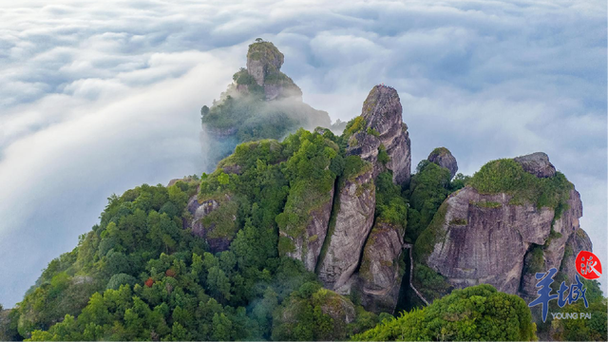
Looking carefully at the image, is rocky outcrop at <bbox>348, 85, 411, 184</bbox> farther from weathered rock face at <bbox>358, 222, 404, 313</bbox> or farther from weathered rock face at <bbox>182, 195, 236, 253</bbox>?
weathered rock face at <bbox>182, 195, 236, 253</bbox>

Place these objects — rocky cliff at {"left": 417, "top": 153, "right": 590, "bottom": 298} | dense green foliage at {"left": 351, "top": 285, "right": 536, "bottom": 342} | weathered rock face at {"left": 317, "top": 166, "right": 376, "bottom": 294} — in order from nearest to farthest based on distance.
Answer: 1. dense green foliage at {"left": 351, "top": 285, "right": 536, "bottom": 342}
2. rocky cliff at {"left": 417, "top": 153, "right": 590, "bottom": 298}
3. weathered rock face at {"left": 317, "top": 166, "right": 376, "bottom": 294}

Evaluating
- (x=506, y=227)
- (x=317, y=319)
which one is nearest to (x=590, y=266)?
(x=506, y=227)

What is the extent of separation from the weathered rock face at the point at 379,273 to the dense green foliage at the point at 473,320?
13352 millimetres

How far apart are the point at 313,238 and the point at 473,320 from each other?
17.1 metres

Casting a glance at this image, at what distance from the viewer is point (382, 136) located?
45.7 metres

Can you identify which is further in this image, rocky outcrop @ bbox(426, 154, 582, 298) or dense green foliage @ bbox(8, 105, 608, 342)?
rocky outcrop @ bbox(426, 154, 582, 298)

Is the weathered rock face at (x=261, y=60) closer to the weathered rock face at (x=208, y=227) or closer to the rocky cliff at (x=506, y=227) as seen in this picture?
the weathered rock face at (x=208, y=227)

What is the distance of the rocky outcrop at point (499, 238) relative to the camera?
1494 inches

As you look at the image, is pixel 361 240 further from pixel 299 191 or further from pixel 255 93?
pixel 255 93

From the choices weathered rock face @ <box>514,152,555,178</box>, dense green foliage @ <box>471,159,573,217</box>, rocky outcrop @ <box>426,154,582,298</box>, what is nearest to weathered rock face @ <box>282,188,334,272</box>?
rocky outcrop @ <box>426,154,582,298</box>

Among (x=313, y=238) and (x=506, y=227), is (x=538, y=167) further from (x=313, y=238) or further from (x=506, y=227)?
(x=313, y=238)

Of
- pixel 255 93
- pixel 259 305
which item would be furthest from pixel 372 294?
pixel 255 93

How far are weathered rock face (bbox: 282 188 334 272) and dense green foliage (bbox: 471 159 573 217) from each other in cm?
1497

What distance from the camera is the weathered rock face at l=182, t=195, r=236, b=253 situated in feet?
119
